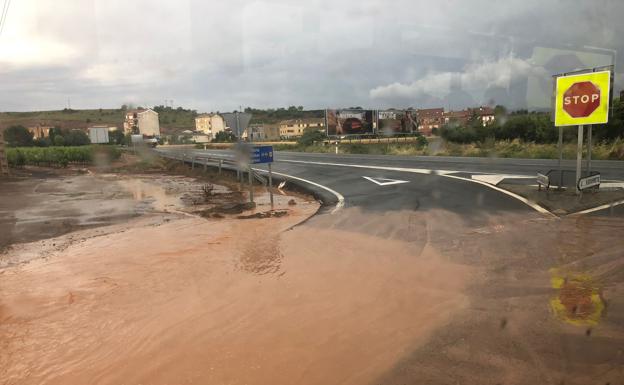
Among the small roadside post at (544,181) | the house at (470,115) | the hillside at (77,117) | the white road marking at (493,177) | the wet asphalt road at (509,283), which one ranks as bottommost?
the wet asphalt road at (509,283)

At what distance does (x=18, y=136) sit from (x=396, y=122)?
1583 inches

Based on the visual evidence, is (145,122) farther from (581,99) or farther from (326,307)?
(326,307)

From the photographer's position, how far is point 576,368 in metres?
3.18

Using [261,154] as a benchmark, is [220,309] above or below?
below

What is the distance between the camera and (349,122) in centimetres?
4928

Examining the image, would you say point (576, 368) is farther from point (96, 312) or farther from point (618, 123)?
point (618, 123)

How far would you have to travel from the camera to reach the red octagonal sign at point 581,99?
9133 mm

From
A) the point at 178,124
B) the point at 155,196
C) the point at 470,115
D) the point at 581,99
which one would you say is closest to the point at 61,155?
the point at 155,196

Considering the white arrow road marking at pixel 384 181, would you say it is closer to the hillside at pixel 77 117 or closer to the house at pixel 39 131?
the house at pixel 39 131

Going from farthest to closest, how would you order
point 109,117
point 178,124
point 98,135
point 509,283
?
point 109,117 < point 178,124 < point 98,135 < point 509,283

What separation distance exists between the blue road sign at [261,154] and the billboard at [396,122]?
42.0 m

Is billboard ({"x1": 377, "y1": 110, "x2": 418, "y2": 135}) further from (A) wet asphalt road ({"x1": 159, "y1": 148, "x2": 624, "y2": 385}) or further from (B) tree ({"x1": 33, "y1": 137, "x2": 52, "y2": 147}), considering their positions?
(A) wet asphalt road ({"x1": 159, "y1": 148, "x2": 624, "y2": 385})

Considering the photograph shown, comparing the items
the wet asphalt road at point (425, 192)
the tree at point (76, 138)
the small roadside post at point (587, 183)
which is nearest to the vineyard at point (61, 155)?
the tree at point (76, 138)

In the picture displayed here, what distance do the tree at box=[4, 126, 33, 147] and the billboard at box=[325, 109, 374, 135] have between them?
29537 mm
